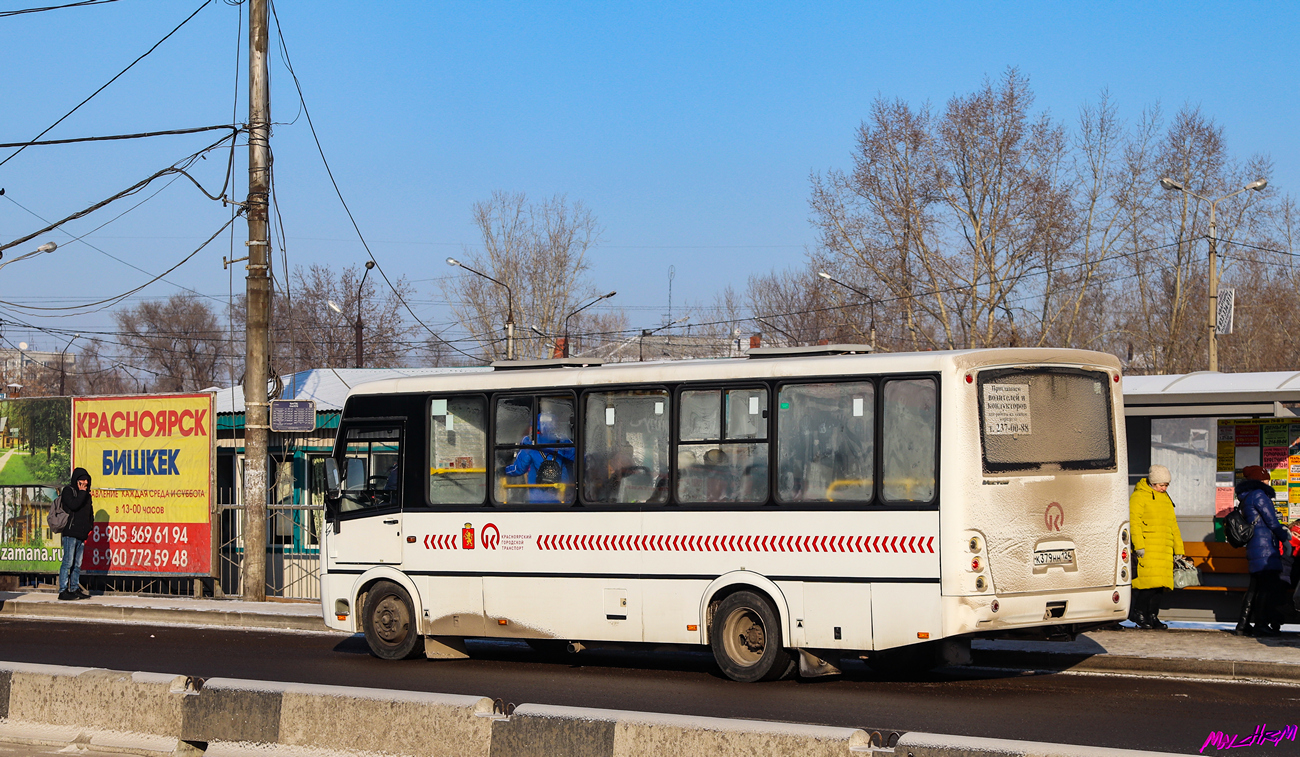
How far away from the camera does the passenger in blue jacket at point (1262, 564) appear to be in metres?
12.7

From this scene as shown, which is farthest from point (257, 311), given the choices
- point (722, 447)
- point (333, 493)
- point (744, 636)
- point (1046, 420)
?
point (1046, 420)

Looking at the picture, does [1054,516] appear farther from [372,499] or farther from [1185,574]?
[372,499]

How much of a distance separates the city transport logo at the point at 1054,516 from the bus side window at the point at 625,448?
3.21 m

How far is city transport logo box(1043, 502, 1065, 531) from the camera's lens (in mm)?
10359

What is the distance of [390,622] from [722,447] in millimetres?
4076

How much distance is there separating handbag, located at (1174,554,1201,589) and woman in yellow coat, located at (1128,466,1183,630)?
1.43 ft

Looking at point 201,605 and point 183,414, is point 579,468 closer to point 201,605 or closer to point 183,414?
point 201,605

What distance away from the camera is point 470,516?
1265cm

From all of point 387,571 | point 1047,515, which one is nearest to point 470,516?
point 387,571

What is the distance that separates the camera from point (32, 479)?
Result: 69.9 feet

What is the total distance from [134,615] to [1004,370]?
510 inches

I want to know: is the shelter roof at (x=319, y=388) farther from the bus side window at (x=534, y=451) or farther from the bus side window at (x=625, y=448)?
the bus side window at (x=625, y=448)

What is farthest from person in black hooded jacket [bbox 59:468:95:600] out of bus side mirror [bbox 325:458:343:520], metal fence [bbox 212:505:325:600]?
bus side mirror [bbox 325:458:343:520]

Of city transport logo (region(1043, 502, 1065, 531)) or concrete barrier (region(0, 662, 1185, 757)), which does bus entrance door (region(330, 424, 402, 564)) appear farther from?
city transport logo (region(1043, 502, 1065, 531))
